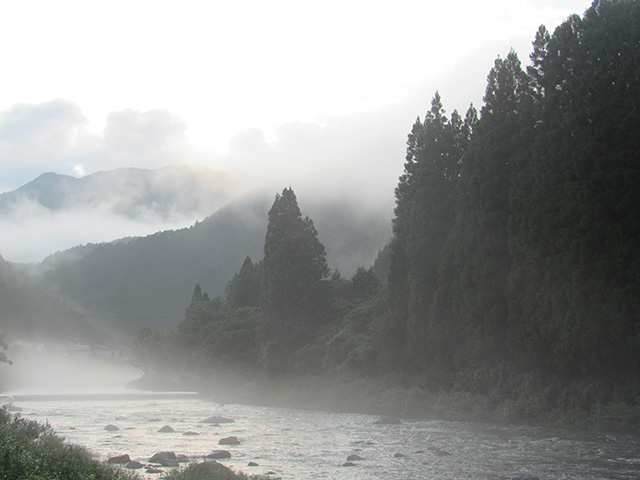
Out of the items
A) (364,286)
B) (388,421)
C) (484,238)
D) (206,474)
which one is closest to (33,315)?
(364,286)

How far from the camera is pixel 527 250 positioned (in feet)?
90.4

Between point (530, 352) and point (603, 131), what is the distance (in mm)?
9644

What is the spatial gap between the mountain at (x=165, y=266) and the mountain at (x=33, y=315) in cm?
1111

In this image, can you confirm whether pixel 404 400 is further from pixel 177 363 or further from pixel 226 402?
pixel 177 363

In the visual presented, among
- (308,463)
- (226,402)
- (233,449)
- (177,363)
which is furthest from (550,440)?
(177,363)

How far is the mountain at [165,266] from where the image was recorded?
168 metres

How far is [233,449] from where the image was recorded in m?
23.2

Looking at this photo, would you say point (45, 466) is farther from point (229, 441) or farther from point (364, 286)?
point (364, 286)

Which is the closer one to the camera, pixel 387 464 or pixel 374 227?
pixel 387 464

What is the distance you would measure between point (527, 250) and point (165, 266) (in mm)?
164276

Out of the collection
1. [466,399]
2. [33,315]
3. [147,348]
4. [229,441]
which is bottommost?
[147,348]

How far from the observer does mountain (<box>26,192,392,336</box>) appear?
168375 millimetres

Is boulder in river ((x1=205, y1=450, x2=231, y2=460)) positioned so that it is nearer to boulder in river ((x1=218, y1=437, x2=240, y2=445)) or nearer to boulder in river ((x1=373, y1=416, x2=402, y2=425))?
boulder in river ((x1=218, y1=437, x2=240, y2=445))

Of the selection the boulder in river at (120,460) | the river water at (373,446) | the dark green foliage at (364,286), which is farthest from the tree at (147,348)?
the boulder in river at (120,460)
